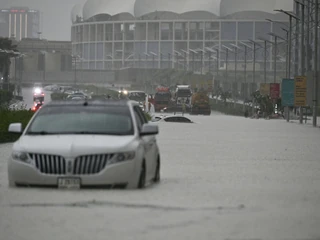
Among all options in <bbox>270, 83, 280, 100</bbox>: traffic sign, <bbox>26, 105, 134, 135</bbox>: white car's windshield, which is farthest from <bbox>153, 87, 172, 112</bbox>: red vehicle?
<bbox>26, 105, 134, 135</bbox>: white car's windshield

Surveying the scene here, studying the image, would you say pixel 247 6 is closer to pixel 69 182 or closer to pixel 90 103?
pixel 90 103

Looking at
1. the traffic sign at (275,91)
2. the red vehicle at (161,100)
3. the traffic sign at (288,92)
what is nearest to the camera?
the traffic sign at (288,92)

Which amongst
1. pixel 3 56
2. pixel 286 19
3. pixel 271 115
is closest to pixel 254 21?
pixel 286 19

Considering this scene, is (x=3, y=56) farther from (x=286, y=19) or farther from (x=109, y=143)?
(x=109, y=143)

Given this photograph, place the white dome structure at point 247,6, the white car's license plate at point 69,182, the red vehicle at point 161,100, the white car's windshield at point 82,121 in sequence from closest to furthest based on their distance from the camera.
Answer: the white car's license plate at point 69,182
the white car's windshield at point 82,121
the red vehicle at point 161,100
the white dome structure at point 247,6

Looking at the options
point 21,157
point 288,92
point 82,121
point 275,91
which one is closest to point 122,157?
point 21,157

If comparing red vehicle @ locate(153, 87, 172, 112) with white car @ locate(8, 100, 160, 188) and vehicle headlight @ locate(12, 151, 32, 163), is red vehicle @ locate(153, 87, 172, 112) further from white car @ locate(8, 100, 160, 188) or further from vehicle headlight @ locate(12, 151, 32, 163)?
vehicle headlight @ locate(12, 151, 32, 163)

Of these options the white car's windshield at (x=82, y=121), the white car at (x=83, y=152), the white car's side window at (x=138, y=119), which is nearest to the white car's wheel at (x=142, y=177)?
the white car at (x=83, y=152)

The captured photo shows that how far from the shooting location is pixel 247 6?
194 meters

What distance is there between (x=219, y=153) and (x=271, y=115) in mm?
54151

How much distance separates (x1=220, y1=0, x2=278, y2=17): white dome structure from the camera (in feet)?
633

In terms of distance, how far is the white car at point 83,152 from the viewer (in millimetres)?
14047

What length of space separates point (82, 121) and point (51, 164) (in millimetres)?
1402

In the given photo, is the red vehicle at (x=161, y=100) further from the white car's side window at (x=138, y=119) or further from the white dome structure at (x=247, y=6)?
the white dome structure at (x=247, y=6)
